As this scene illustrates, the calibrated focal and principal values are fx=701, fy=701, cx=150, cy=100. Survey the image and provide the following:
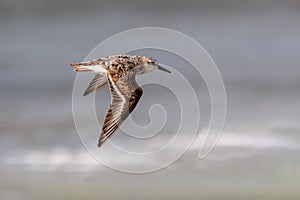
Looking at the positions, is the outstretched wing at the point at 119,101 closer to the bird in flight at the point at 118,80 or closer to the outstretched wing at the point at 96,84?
the bird in flight at the point at 118,80

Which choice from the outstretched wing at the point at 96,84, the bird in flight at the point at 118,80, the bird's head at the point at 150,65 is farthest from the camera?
the bird's head at the point at 150,65

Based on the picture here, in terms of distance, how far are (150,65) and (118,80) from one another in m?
1.03

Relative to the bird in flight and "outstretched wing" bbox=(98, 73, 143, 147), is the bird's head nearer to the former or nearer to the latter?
the bird in flight

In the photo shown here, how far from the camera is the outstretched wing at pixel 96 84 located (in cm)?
888

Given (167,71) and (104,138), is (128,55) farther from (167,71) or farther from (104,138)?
(104,138)

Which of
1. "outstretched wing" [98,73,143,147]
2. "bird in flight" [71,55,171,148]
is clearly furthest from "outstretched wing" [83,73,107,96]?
"outstretched wing" [98,73,143,147]

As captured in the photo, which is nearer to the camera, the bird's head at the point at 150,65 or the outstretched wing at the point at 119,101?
the outstretched wing at the point at 119,101

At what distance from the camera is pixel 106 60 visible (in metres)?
8.59

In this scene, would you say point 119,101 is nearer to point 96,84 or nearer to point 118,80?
point 118,80

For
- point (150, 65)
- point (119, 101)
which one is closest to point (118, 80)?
point (119, 101)

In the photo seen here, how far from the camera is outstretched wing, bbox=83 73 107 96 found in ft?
29.1

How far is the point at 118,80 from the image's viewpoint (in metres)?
8.16

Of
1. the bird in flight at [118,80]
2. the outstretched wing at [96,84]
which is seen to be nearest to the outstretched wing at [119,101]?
the bird in flight at [118,80]

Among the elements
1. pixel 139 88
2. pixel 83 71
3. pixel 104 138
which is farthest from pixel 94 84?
pixel 104 138
